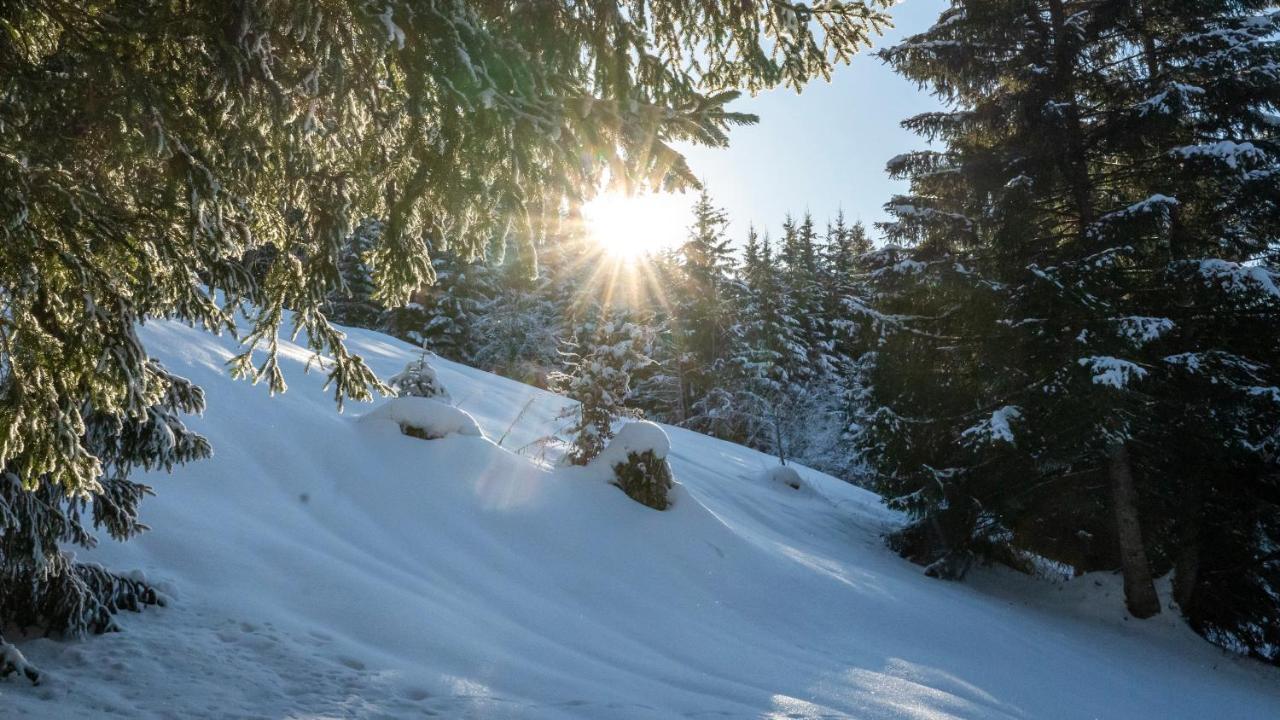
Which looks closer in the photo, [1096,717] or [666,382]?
[1096,717]

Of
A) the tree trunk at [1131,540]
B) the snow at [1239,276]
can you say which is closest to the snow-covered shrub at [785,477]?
the tree trunk at [1131,540]

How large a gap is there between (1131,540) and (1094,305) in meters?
4.01

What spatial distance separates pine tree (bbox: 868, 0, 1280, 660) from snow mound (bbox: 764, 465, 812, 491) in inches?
142

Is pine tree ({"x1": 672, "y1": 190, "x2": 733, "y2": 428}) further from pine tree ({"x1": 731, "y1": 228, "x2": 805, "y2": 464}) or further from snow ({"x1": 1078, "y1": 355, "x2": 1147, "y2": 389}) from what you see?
snow ({"x1": 1078, "y1": 355, "x2": 1147, "y2": 389})

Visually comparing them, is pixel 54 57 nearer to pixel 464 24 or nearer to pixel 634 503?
pixel 464 24

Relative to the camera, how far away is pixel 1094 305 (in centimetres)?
1004

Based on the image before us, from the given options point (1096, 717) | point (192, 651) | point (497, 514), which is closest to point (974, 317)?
point (1096, 717)

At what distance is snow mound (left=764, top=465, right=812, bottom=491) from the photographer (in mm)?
16641

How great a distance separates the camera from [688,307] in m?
31.7

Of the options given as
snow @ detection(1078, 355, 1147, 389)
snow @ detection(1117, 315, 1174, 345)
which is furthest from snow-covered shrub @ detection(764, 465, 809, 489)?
snow @ detection(1117, 315, 1174, 345)

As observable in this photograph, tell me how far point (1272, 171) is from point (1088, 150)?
2596 mm

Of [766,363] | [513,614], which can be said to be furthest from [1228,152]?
[766,363]

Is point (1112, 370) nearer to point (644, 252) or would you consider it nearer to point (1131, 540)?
point (1131, 540)

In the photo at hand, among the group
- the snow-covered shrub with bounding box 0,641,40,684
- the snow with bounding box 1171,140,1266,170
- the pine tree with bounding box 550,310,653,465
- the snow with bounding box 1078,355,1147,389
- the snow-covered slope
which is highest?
the snow with bounding box 1171,140,1266,170
